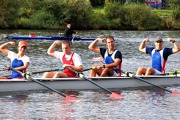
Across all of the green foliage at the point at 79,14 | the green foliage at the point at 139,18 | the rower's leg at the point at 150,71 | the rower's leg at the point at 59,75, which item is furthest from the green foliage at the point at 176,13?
the rower's leg at the point at 59,75

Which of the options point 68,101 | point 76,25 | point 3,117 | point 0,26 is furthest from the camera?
point 76,25

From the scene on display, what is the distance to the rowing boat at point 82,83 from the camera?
53.7ft

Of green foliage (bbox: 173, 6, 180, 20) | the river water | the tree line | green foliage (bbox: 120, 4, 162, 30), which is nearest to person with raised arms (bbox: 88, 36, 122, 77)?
the river water

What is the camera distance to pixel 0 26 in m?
67.4

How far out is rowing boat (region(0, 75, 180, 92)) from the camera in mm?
16359

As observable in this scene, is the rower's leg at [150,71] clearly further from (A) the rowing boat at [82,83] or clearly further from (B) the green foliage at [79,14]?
(B) the green foliage at [79,14]

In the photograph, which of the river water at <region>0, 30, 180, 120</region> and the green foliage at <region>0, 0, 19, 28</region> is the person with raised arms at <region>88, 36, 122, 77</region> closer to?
the river water at <region>0, 30, 180, 120</region>

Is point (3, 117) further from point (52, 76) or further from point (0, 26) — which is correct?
point (0, 26)

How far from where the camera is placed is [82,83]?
1744 cm

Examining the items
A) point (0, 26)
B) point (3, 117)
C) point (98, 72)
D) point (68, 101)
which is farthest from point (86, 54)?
point (0, 26)

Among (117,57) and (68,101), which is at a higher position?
(117,57)

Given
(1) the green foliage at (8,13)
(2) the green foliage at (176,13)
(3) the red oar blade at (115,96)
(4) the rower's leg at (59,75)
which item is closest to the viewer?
(3) the red oar blade at (115,96)

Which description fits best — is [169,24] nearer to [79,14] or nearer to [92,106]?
[79,14]

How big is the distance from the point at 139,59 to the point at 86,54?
13.7ft
